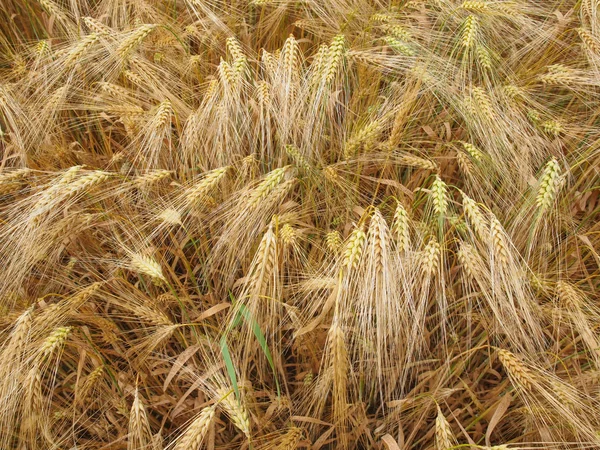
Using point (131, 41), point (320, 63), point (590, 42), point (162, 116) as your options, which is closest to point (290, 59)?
point (320, 63)

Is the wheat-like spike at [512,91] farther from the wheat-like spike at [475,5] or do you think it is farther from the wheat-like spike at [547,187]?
the wheat-like spike at [547,187]

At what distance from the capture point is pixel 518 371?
1.26m

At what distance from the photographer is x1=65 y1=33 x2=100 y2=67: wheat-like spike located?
1711mm

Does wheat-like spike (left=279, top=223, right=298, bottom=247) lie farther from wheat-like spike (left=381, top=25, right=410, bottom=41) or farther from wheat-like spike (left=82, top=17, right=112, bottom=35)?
wheat-like spike (left=82, top=17, right=112, bottom=35)

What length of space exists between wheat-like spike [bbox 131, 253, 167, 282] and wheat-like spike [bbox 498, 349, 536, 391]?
832mm

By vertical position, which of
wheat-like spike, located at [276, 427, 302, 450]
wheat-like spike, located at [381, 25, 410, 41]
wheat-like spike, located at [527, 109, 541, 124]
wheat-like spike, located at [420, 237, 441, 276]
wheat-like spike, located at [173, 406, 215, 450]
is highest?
wheat-like spike, located at [381, 25, 410, 41]

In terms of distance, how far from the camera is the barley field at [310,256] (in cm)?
132

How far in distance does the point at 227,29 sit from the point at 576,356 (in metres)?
1.53

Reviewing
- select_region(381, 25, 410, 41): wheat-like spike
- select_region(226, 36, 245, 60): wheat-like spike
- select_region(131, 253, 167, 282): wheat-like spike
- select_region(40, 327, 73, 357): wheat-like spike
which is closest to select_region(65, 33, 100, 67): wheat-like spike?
select_region(226, 36, 245, 60): wheat-like spike

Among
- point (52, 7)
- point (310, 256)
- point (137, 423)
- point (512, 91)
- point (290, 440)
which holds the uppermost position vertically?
point (52, 7)

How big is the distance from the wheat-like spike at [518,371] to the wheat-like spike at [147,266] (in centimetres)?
83

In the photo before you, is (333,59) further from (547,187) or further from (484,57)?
(547,187)

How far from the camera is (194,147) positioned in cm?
180

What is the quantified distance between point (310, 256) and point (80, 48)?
0.97 meters
